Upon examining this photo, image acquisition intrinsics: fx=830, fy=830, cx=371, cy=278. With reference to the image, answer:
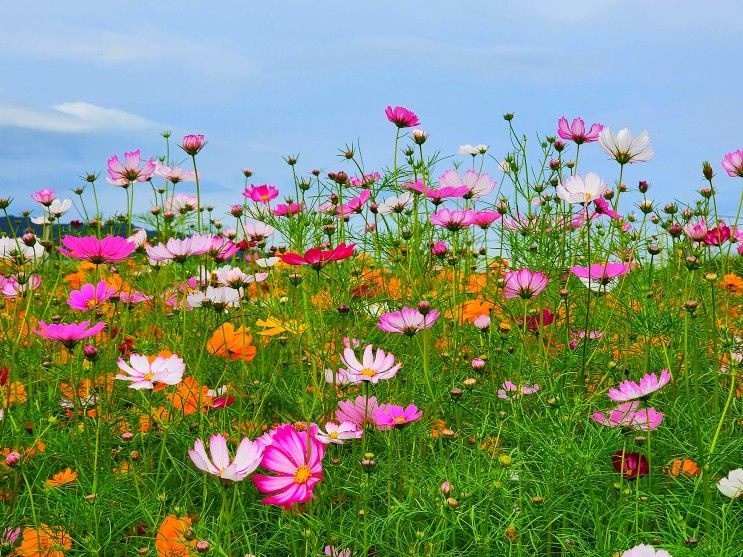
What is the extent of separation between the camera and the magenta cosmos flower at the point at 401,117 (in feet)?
6.31

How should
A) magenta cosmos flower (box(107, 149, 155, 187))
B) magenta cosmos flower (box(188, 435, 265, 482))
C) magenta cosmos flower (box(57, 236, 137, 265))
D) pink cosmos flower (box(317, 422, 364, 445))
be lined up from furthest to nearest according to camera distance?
magenta cosmos flower (box(107, 149, 155, 187)), magenta cosmos flower (box(57, 236, 137, 265)), pink cosmos flower (box(317, 422, 364, 445)), magenta cosmos flower (box(188, 435, 265, 482))

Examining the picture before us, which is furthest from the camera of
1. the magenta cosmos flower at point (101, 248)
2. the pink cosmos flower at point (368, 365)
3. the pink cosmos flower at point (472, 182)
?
the pink cosmos flower at point (472, 182)

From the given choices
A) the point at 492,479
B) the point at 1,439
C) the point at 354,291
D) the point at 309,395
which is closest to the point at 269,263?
the point at 354,291

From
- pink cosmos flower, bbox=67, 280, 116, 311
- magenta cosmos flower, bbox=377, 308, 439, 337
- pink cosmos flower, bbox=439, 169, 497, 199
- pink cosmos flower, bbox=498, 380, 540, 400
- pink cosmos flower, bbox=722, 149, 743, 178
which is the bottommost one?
pink cosmos flower, bbox=498, 380, 540, 400

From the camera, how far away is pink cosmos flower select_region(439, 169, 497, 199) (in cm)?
197

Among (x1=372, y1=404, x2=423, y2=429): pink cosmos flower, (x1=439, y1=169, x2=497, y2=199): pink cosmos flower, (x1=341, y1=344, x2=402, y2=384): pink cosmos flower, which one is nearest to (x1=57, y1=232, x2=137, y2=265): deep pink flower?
(x1=341, y1=344, x2=402, y2=384): pink cosmos flower

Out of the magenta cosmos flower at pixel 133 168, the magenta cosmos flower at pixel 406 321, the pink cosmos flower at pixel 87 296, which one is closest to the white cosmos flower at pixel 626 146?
the magenta cosmos flower at pixel 406 321

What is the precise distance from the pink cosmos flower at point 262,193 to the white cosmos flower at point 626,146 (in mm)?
950

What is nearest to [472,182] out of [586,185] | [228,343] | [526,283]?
[586,185]

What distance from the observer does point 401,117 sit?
192 centimetres

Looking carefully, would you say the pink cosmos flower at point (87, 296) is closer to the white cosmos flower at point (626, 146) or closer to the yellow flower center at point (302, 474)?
the yellow flower center at point (302, 474)

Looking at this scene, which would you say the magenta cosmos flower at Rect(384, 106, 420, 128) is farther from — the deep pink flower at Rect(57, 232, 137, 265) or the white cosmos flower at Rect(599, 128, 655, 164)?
the deep pink flower at Rect(57, 232, 137, 265)

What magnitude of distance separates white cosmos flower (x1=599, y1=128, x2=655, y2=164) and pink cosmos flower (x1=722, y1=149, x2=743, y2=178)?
0.71 ft

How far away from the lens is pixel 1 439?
158 cm
